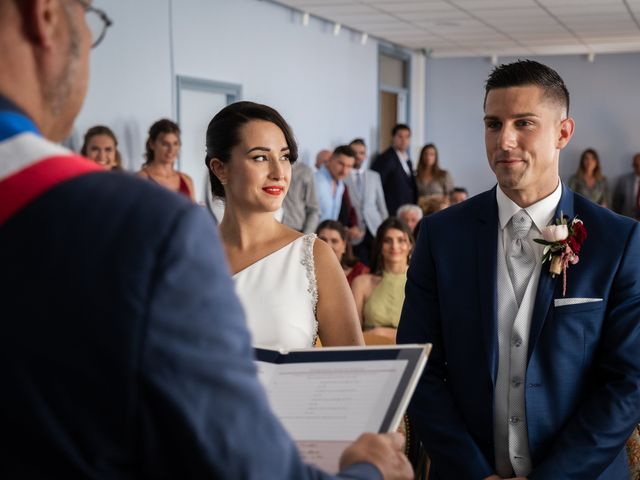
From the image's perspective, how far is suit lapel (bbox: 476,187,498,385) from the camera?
2.14m

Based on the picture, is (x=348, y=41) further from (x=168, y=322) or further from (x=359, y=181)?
(x=168, y=322)

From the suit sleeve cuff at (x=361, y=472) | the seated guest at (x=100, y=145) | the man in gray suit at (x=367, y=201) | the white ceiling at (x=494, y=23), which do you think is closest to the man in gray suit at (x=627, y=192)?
the white ceiling at (x=494, y=23)

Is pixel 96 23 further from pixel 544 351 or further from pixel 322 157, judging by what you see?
pixel 322 157

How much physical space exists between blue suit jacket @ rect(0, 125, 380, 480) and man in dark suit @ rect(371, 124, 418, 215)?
1048 centimetres

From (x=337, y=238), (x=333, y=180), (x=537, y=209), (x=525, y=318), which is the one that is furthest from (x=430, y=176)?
(x=525, y=318)

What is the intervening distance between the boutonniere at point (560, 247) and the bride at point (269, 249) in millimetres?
577

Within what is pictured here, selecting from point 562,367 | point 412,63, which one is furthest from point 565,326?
point 412,63

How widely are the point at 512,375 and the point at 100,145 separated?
185 inches

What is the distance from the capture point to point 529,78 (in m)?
2.21

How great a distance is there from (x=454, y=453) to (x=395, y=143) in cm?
985

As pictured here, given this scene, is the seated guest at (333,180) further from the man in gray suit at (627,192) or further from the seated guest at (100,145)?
the man in gray suit at (627,192)

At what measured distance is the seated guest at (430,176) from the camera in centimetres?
1175

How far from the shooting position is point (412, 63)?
14852mm

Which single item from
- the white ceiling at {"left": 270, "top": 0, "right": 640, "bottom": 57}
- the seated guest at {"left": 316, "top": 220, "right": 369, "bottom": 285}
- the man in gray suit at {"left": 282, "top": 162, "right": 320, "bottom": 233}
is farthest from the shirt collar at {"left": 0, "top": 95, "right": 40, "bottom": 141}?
the white ceiling at {"left": 270, "top": 0, "right": 640, "bottom": 57}
